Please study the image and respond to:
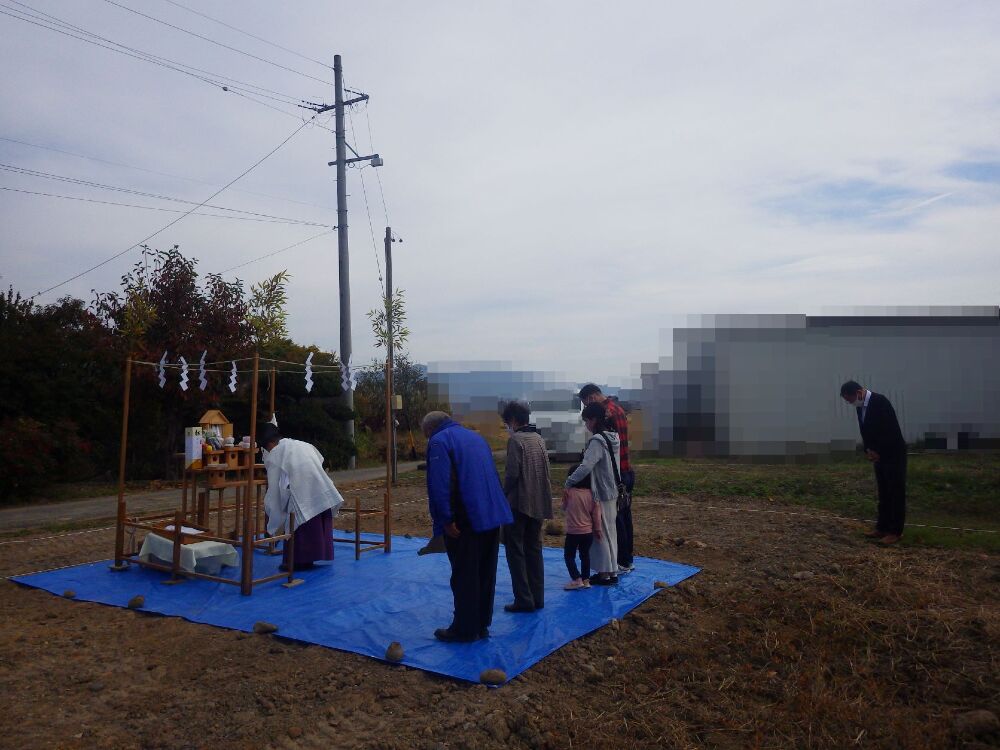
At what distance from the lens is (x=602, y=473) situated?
6.18m

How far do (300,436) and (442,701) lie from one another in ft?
50.6

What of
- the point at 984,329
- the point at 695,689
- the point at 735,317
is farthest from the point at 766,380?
the point at 695,689

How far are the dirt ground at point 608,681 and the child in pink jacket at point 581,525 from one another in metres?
0.67

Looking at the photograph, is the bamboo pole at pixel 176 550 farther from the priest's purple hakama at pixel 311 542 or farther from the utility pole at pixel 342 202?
the utility pole at pixel 342 202

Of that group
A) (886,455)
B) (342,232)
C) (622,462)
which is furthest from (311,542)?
(342,232)

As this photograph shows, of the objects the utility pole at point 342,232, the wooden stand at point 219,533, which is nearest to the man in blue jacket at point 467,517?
the wooden stand at point 219,533

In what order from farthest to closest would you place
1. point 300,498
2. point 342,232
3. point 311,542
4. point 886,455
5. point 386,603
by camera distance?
point 342,232
point 886,455
point 311,542
point 300,498
point 386,603

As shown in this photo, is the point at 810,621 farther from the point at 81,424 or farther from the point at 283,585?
the point at 81,424

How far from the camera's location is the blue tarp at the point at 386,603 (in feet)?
16.1

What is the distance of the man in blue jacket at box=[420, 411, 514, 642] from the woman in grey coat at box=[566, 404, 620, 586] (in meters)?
1.19

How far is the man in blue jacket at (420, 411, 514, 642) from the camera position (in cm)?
499

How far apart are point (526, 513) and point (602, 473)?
895 mm

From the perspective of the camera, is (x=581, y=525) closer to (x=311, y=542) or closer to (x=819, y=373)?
(x=311, y=542)

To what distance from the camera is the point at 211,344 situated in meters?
15.4
